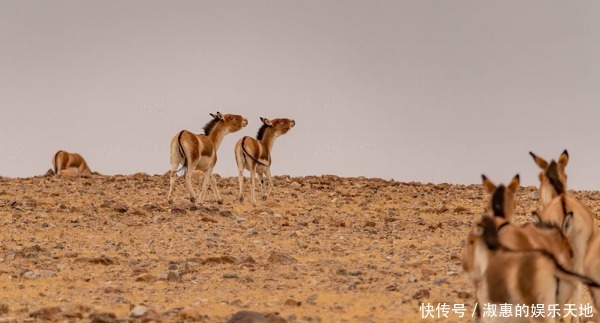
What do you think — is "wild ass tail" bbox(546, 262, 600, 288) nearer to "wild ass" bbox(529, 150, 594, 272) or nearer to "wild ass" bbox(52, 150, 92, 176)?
"wild ass" bbox(529, 150, 594, 272)

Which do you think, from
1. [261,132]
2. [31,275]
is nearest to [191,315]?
[31,275]

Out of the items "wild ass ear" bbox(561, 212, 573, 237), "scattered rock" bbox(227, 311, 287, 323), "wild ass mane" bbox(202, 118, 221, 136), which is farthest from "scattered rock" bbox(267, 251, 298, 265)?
"wild ass mane" bbox(202, 118, 221, 136)

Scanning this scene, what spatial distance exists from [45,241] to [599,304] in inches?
441

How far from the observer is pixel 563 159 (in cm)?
1214

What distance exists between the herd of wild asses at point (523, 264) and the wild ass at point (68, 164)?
94.1 ft

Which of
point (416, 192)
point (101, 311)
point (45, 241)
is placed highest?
point (416, 192)

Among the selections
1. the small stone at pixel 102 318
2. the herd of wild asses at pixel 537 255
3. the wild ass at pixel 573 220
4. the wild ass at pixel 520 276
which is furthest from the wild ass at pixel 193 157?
the wild ass at pixel 520 276

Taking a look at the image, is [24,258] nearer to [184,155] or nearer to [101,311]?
[101,311]

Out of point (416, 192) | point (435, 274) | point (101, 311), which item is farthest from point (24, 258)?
point (416, 192)

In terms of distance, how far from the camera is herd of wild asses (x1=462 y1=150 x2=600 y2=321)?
23.3 ft

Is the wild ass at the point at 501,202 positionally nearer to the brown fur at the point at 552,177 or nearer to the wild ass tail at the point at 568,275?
the wild ass tail at the point at 568,275

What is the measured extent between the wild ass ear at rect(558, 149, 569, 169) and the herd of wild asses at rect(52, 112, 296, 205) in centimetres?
1306

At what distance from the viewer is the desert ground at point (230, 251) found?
10.9m

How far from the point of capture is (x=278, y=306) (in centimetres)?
1082
